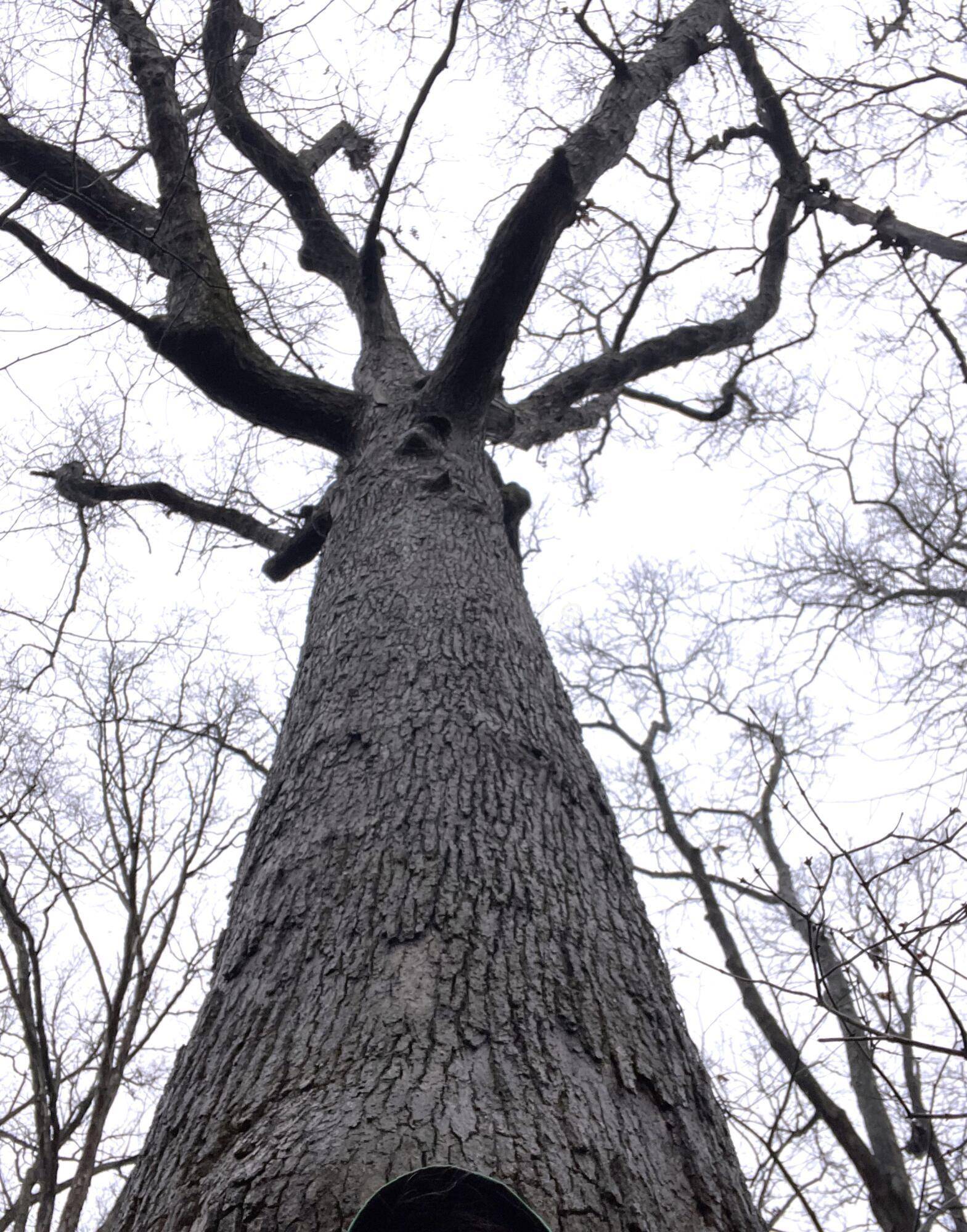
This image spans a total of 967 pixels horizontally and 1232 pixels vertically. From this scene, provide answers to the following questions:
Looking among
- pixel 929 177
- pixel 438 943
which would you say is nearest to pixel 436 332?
pixel 929 177

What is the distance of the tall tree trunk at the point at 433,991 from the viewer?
101 centimetres

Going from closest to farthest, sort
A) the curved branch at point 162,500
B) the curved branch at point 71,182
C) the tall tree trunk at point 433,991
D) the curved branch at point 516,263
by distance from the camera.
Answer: the tall tree trunk at point 433,991, the curved branch at point 516,263, the curved branch at point 71,182, the curved branch at point 162,500

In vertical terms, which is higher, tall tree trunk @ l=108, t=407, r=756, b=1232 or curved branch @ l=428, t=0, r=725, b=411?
curved branch @ l=428, t=0, r=725, b=411

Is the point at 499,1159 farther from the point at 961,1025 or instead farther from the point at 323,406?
the point at 323,406

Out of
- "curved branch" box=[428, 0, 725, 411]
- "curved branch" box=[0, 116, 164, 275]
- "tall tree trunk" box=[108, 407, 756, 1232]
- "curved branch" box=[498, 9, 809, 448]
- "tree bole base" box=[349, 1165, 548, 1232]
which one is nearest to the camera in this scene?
"tree bole base" box=[349, 1165, 548, 1232]

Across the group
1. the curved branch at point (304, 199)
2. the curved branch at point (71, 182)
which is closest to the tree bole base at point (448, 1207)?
Result: the curved branch at point (71, 182)

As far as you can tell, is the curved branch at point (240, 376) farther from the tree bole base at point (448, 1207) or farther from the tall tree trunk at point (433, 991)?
the tree bole base at point (448, 1207)

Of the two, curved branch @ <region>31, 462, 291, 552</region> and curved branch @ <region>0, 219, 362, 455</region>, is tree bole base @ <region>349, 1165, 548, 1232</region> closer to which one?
curved branch @ <region>0, 219, 362, 455</region>

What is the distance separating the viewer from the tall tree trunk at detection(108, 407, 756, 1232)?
101cm

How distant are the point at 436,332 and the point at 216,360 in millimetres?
2941

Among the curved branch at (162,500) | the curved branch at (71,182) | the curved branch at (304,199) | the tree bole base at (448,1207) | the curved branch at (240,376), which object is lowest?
the tree bole base at (448,1207)

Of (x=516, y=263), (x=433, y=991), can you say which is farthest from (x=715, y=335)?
(x=433, y=991)

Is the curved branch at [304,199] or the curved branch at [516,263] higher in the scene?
the curved branch at [304,199]

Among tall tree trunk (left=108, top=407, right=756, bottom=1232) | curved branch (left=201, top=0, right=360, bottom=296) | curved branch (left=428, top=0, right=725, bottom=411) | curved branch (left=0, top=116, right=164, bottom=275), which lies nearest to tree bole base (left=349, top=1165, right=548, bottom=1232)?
tall tree trunk (left=108, top=407, right=756, bottom=1232)
